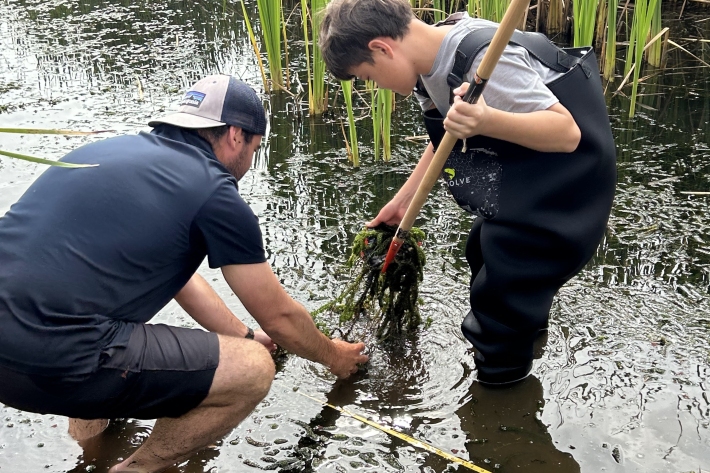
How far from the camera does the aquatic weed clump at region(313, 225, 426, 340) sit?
3.48m

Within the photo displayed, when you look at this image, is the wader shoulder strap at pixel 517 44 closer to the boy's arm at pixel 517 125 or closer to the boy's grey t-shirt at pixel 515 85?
the boy's grey t-shirt at pixel 515 85

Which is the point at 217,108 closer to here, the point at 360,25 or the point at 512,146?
the point at 360,25

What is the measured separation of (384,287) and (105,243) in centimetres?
156

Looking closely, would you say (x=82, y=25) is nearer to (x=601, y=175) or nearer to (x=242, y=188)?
(x=242, y=188)

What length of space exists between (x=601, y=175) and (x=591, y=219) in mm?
173

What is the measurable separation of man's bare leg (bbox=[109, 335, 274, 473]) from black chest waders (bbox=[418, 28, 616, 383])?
3.25 ft

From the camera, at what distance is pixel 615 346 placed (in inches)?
134

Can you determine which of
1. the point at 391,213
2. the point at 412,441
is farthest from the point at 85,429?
the point at 391,213

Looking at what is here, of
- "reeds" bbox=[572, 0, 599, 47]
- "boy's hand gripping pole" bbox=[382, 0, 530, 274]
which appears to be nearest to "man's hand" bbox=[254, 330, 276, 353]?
"boy's hand gripping pole" bbox=[382, 0, 530, 274]

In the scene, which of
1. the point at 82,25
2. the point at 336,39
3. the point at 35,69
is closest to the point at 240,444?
the point at 336,39

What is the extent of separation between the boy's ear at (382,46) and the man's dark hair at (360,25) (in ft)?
0.04

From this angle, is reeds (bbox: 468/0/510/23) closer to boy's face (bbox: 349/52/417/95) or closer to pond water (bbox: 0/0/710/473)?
pond water (bbox: 0/0/710/473)

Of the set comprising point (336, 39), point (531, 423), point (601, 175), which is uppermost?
point (336, 39)

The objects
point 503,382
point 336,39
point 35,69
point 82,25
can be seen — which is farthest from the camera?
point 82,25
